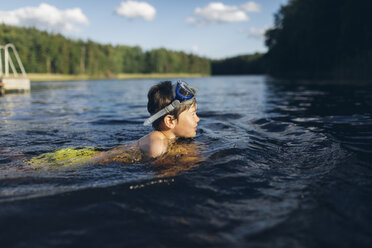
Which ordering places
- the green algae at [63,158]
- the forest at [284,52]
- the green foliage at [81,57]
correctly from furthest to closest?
1. the green foliage at [81,57]
2. the forest at [284,52]
3. the green algae at [63,158]

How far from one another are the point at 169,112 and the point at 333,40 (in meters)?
34.4

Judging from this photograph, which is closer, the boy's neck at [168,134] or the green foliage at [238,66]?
the boy's neck at [168,134]

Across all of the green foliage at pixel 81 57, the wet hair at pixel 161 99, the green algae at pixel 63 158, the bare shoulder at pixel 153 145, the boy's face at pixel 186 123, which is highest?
the green foliage at pixel 81 57

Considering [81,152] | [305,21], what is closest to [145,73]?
[305,21]

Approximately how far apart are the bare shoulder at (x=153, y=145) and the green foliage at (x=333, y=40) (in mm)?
24197

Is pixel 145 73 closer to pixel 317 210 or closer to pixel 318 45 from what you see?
pixel 318 45

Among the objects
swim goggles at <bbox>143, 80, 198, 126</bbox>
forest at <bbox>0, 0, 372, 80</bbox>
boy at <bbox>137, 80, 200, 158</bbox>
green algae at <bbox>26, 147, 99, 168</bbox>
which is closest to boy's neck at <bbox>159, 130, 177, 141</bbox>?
boy at <bbox>137, 80, 200, 158</bbox>

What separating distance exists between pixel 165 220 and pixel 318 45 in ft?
126

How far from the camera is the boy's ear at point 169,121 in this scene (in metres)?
3.79

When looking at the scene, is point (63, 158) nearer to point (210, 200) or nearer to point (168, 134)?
point (168, 134)

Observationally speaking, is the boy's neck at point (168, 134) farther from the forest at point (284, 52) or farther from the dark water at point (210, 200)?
the forest at point (284, 52)

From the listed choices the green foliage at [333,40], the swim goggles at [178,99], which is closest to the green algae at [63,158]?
the swim goggles at [178,99]

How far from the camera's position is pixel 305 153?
353 centimetres

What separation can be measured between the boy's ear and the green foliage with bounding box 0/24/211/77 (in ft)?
307
